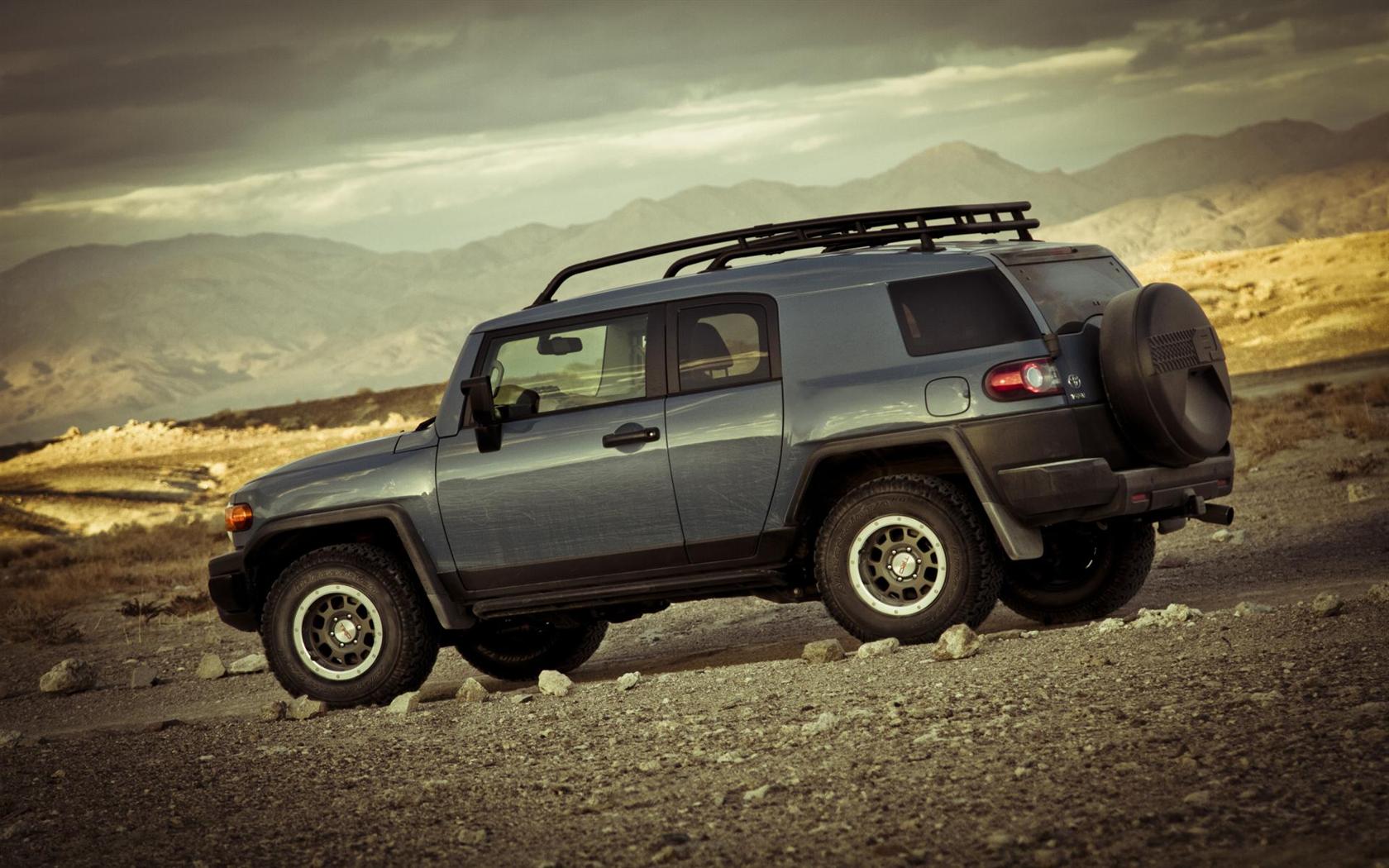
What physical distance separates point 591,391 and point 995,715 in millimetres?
2903

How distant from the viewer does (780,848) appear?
482 cm

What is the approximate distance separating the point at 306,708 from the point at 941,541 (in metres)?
3.40

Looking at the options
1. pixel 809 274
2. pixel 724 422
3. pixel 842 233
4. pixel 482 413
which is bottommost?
pixel 724 422

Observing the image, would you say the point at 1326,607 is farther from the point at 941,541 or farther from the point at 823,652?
the point at 823,652

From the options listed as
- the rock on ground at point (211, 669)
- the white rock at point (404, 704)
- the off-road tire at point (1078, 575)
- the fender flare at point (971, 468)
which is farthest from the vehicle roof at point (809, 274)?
the rock on ground at point (211, 669)

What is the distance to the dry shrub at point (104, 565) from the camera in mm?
18359

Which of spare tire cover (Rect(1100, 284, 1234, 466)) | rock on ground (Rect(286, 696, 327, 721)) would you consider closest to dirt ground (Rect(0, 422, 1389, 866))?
rock on ground (Rect(286, 696, 327, 721))

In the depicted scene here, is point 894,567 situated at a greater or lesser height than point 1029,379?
lesser

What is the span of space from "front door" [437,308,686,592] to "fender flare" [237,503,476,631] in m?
0.16

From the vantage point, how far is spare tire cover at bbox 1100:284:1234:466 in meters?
7.21

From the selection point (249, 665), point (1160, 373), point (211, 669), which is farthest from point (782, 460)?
point (211, 669)

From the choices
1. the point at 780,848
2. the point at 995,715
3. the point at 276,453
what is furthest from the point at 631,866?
the point at 276,453

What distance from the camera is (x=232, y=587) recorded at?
880cm

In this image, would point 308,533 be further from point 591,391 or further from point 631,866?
point 631,866
